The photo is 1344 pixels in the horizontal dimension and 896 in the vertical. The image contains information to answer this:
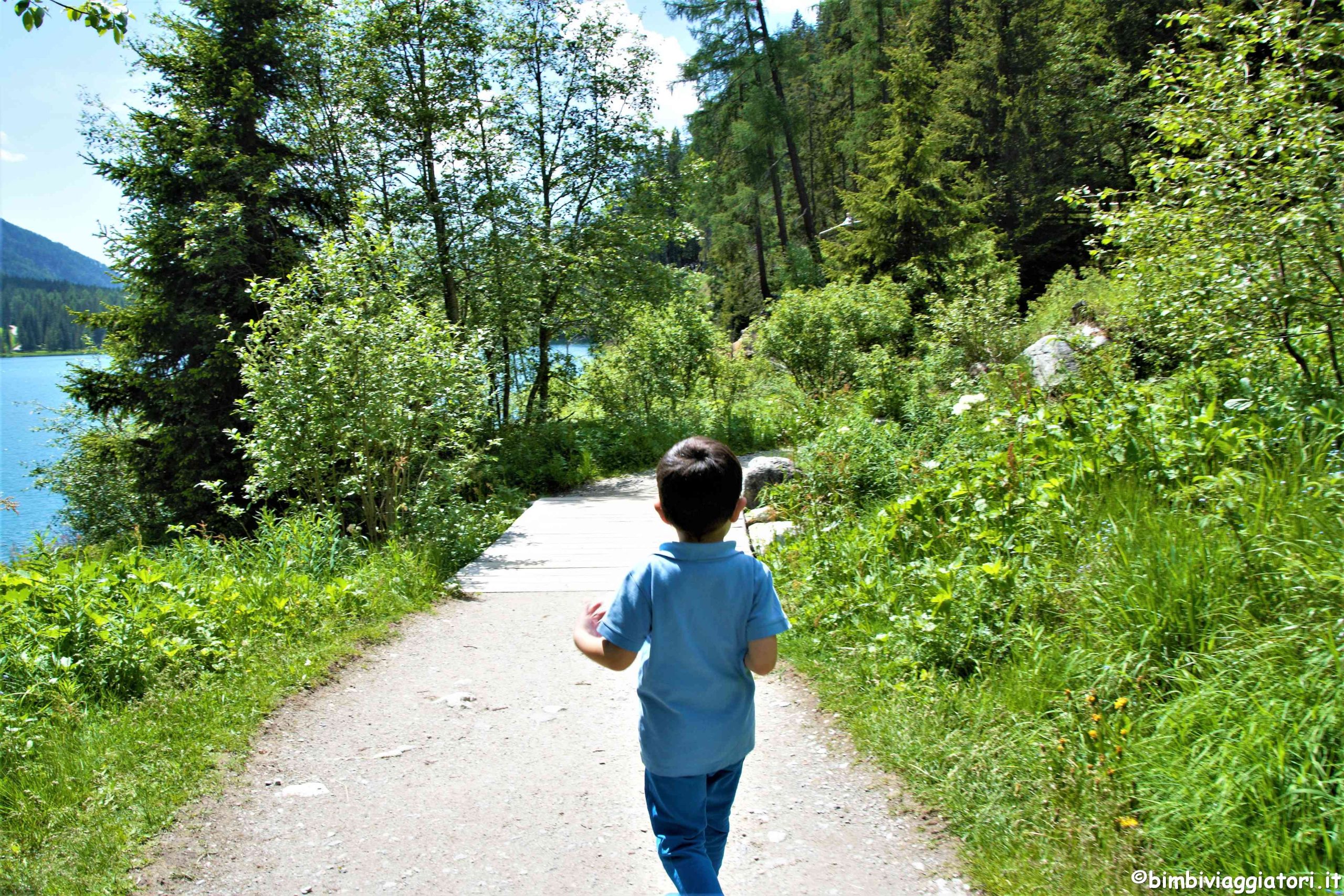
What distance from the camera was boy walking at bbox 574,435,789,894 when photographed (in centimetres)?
215

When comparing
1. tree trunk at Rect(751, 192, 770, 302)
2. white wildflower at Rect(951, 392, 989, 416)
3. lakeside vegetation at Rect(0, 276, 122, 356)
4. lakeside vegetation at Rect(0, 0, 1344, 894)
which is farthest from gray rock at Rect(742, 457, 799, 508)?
tree trunk at Rect(751, 192, 770, 302)

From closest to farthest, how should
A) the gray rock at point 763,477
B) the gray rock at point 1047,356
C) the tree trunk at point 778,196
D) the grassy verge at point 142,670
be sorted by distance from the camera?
the grassy verge at point 142,670 < the gray rock at point 763,477 < the gray rock at point 1047,356 < the tree trunk at point 778,196

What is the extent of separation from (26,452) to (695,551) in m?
46.1

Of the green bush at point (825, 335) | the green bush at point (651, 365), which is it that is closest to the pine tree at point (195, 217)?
the green bush at point (651, 365)

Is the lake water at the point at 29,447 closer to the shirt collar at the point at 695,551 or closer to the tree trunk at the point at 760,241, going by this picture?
the shirt collar at the point at 695,551

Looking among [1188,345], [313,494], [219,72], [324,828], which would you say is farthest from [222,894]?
[219,72]

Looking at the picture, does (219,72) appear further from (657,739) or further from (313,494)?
(657,739)

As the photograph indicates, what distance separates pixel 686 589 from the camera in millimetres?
2160

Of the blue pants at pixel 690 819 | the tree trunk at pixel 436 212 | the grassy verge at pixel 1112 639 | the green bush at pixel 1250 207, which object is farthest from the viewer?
the tree trunk at pixel 436 212

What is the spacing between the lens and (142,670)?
14.2ft

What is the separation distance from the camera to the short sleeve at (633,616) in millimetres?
2166

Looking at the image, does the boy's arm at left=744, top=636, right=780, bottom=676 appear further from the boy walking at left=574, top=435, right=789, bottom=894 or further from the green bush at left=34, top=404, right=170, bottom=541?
A: the green bush at left=34, top=404, right=170, bottom=541

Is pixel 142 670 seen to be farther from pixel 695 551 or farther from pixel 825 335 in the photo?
pixel 825 335

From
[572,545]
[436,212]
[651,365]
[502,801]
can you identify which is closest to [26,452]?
[436,212]
